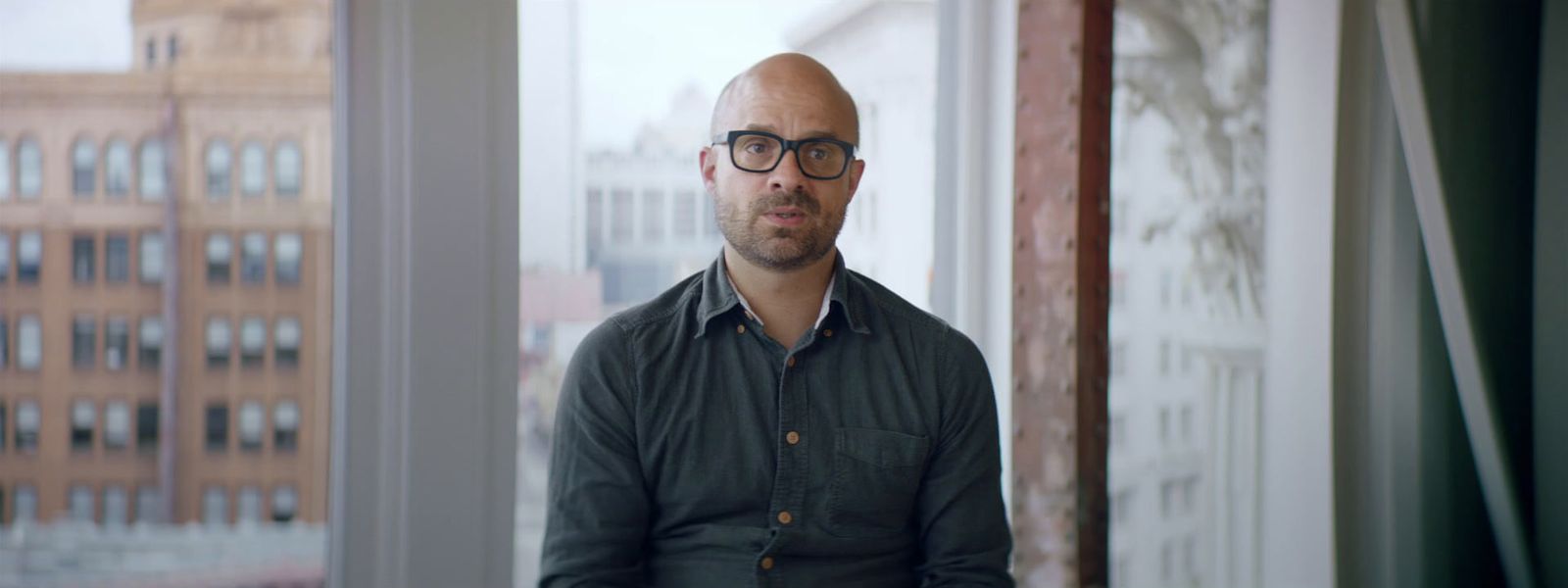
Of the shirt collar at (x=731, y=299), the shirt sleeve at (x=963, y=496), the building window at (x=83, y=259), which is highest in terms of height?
the building window at (x=83, y=259)

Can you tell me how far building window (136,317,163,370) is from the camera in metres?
2.02

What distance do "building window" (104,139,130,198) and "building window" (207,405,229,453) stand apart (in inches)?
17.5

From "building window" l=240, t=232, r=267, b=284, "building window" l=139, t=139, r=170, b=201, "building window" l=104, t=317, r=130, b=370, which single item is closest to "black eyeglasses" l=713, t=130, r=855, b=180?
"building window" l=240, t=232, r=267, b=284

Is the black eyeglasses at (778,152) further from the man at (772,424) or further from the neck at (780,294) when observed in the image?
the neck at (780,294)

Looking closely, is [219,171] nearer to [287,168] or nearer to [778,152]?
[287,168]

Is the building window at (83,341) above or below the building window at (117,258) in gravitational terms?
below

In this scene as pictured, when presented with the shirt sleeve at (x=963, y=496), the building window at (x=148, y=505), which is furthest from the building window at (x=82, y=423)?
the shirt sleeve at (x=963, y=496)

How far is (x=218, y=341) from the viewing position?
6.76 ft

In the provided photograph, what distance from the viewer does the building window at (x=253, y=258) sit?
6.77 feet

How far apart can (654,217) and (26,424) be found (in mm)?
1296

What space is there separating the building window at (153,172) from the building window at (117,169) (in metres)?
0.03

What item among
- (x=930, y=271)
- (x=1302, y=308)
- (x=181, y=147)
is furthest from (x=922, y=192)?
(x=181, y=147)

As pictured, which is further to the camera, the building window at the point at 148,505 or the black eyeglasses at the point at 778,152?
the building window at the point at 148,505

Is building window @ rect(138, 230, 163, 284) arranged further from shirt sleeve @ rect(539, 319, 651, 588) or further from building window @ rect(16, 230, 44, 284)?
shirt sleeve @ rect(539, 319, 651, 588)
